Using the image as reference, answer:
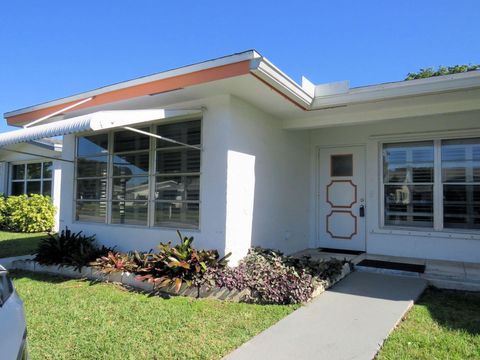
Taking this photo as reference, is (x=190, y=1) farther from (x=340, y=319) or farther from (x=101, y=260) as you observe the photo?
(x=340, y=319)

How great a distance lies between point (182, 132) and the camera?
21.6ft

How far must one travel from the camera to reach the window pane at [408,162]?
24.1 feet

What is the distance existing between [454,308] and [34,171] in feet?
50.3

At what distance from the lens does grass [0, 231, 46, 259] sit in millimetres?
9012

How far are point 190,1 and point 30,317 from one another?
7.06m

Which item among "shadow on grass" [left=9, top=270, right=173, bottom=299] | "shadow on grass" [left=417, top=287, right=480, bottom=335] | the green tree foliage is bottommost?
"shadow on grass" [left=9, top=270, right=173, bottom=299]

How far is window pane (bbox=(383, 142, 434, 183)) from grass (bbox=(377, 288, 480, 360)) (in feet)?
9.64

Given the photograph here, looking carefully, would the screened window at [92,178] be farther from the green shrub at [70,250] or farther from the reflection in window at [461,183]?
the reflection in window at [461,183]

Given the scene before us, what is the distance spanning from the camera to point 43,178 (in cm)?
1437

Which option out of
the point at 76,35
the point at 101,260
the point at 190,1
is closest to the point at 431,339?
the point at 101,260

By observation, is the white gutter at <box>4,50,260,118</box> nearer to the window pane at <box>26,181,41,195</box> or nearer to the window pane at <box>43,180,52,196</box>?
the window pane at <box>43,180,52,196</box>

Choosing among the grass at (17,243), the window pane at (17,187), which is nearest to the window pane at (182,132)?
the grass at (17,243)

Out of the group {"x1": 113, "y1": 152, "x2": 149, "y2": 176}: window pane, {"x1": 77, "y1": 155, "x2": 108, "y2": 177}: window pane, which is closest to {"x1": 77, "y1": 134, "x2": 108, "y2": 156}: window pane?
{"x1": 77, "y1": 155, "x2": 108, "y2": 177}: window pane

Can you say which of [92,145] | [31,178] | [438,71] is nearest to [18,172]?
[31,178]
